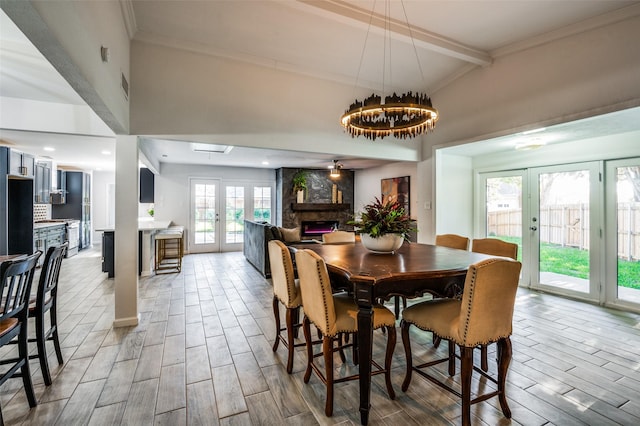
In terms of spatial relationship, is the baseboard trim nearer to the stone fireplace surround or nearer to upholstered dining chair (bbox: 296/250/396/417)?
upholstered dining chair (bbox: 296/250/396/417)

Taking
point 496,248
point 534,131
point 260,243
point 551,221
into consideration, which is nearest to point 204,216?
point 260,243

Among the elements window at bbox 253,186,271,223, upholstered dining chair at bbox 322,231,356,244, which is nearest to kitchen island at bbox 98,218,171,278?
upholstered dining chair at bbox 322,231,356,244

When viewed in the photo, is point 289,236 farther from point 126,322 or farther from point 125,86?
point 125,86

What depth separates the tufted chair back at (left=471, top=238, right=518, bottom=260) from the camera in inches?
108

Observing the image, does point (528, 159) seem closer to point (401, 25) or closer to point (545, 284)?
point (545, 284)

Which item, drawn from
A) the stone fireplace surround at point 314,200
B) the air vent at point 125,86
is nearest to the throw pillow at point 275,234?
the air vent at point 125,86

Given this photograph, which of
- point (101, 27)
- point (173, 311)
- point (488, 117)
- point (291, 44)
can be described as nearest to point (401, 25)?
point (291, 44)

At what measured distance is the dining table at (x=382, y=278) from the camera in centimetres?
173

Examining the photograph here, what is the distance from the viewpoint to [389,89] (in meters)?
4.70

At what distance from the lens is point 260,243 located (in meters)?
5.31

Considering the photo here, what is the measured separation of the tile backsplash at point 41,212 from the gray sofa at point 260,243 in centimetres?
504

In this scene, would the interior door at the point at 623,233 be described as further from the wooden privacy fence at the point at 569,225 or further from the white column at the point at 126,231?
the white column at the point at 126,231

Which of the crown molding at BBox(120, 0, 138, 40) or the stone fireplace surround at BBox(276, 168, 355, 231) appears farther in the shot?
the stone fireplace surround at BBox(276, 168, 355, 231)

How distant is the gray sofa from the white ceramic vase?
104 inches
